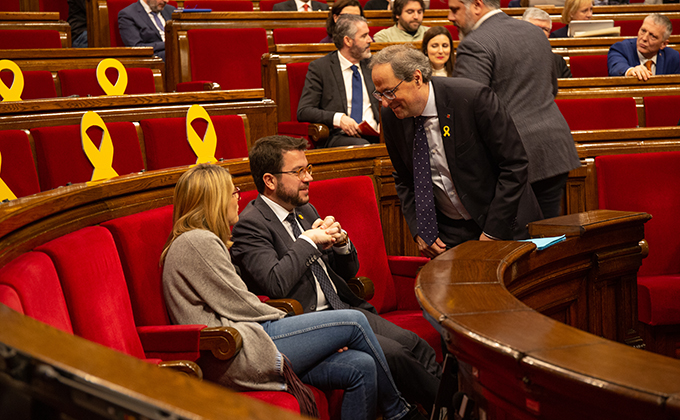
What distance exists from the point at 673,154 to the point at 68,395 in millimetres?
2133

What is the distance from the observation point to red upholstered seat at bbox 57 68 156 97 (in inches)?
111

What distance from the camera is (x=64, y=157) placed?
6.25 ft

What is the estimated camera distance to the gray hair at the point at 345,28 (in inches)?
105

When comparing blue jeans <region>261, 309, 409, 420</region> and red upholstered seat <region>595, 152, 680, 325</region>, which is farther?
red upholstered seat <region>595, 152, 680, 325</region>

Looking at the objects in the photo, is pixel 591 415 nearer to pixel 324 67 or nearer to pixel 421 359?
pixel 421 359

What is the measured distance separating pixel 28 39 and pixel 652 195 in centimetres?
302

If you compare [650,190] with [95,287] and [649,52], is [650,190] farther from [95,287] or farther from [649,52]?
[95,287]

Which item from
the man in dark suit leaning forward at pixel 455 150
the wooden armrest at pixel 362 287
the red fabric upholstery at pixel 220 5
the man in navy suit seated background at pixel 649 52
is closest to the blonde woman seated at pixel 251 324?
the wooden armrest at pixel 362 287

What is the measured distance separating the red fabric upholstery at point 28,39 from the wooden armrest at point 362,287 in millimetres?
2554

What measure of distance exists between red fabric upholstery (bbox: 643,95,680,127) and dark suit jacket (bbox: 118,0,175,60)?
7.86 feet

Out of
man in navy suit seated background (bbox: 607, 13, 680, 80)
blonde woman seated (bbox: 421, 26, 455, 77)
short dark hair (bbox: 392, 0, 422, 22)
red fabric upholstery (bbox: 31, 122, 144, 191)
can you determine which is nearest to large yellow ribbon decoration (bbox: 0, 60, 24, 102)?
red fabric upholstery (bbox: 31, 122, 144, 191)

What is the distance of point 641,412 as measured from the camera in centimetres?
61

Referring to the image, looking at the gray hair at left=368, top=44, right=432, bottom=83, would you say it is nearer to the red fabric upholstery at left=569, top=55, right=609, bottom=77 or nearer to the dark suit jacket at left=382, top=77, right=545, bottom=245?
the dark suit jacket at left=382, top=77, right=545, bottom=245

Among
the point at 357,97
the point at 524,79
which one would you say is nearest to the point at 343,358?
the point at 524,79
